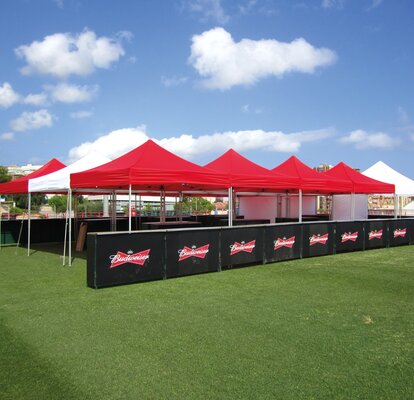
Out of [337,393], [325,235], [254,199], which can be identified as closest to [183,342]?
[337,393]

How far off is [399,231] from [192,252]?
411 inches

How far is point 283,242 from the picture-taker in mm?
12539

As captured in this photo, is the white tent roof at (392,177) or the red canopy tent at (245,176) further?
the white tent roof at (392,177)

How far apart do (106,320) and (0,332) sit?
4.52 feet

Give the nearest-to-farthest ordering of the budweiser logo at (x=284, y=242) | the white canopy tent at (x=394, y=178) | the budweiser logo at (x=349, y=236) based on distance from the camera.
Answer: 1. the budweiser logo at (x=284, y=242)
2. the budweiser logo at (x=349, y=236)
3. the white canopy tent at (x=394, y=178)

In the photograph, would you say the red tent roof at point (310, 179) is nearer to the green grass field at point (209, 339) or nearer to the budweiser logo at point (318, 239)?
the budweiser logo at point (318, 239)

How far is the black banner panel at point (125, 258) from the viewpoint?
336 inches

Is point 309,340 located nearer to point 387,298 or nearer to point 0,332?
point 387,298

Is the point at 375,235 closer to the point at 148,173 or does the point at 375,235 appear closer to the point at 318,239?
the point at 318,239

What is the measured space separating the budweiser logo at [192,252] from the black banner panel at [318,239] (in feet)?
13.4

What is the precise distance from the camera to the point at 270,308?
6.96 m

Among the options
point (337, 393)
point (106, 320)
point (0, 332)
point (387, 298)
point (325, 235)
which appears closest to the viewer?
point (337, 393)

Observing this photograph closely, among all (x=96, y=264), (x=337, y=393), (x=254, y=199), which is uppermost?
(x=254, y=199)

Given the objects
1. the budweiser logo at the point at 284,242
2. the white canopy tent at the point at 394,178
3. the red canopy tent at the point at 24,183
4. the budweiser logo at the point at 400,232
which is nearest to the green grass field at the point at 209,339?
the budweiser logo at the point at 284,242
